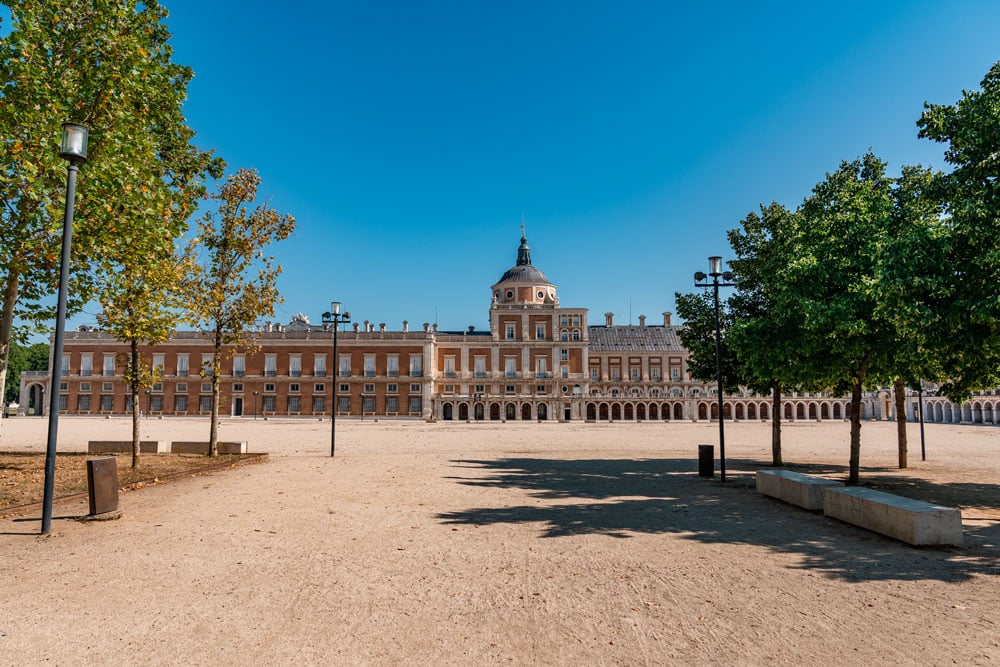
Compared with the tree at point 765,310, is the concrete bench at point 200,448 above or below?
below

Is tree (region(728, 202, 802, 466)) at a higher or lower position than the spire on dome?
lower

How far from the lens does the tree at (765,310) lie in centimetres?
1387

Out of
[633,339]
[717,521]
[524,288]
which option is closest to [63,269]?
[717,521]

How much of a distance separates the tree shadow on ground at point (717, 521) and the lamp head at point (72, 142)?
7.30m

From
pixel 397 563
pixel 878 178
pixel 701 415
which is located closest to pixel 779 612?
pixel 397 563

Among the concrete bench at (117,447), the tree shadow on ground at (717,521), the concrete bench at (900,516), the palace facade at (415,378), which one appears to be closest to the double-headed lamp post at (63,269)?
the tree shadow on ground at (717,521)

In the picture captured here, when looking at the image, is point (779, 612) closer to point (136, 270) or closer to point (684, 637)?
point (684, 637)

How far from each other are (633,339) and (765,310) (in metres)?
59.8

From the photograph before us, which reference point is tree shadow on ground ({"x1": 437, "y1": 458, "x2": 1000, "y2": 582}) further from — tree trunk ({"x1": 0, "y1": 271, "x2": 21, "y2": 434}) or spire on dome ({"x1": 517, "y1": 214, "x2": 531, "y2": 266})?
spire on dome ({"x1": 517, "y1": 214, "x2": 531, "y2": 266})

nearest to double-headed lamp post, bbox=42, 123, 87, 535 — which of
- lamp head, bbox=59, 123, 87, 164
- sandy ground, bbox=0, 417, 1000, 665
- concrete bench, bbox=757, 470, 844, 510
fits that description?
lamp head, bbox=59, 123, 87, 164

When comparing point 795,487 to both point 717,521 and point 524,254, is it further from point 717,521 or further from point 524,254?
point 524,254

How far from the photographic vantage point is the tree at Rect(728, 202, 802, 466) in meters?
13.9

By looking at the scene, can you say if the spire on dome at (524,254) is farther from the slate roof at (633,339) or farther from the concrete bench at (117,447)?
the concrete bench at (117,447)

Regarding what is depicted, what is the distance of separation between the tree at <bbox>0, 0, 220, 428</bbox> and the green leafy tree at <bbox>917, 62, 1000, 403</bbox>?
14177 millimetres
